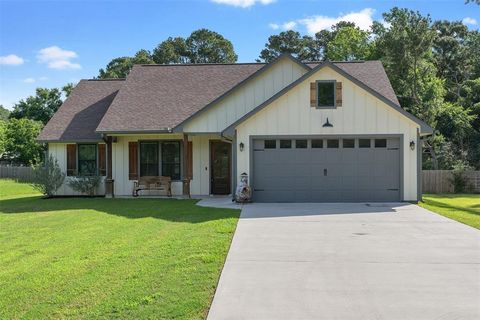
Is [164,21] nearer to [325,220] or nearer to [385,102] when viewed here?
[385,102]

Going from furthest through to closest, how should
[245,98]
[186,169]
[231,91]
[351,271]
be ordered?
[245,98]
[186,169]
[231,91]
[351,271]

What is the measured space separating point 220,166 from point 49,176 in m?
7.03

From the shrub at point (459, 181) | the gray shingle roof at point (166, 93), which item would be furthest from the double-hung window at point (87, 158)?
the shrub at point (459, 181)

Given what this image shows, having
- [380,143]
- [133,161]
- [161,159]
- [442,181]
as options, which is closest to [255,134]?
[380,143]

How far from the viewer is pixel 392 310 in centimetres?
484

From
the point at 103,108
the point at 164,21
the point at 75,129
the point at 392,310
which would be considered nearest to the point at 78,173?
the point at 75,129

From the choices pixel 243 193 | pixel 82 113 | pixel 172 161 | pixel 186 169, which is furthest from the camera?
pixel 82 113

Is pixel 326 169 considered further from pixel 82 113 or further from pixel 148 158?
pixel 82 113

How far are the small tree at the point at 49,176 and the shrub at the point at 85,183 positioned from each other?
0.55 meters

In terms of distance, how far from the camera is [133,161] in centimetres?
1803

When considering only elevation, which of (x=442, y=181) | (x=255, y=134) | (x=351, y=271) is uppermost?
(x=255, y=134)

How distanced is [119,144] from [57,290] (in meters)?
13.2

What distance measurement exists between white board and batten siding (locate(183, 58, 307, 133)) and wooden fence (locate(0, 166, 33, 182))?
829 inches

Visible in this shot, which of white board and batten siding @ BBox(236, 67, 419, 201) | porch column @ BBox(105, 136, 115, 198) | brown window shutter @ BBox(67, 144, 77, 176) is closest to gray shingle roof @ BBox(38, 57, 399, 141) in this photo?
brown window shutter @ BBox(67, 144, 77, 176)
